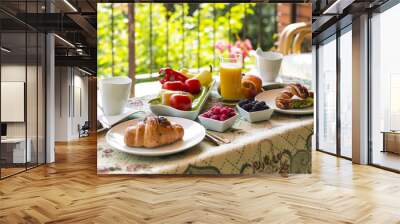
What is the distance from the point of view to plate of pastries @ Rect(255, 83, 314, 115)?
4.82 m

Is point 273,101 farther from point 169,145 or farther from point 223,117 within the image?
point 169,145

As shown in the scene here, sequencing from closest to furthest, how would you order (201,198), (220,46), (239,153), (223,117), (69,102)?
(201,198), (223,117), (239,153), (220,46), (69,102)

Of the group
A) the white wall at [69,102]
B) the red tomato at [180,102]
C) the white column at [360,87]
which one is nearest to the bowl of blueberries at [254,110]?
the red tomato at [180,102]

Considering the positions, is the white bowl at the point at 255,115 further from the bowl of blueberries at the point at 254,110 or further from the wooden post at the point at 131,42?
the wooden post at the point at 131,42

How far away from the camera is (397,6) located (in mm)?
5383

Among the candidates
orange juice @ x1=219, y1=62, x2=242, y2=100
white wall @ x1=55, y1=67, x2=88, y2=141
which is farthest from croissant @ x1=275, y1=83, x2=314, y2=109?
white wall @ x1=55, y1=67, x2=88, y2=141

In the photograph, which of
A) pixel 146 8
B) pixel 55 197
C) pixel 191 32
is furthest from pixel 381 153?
pixel 55 197

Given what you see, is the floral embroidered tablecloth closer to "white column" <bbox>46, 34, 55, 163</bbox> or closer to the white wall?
"white column" <bbox>46, 34, 55, 163</bbox>

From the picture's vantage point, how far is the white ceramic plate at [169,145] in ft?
15.1

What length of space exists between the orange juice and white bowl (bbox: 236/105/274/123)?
0.59ft

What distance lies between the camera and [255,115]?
4727mm

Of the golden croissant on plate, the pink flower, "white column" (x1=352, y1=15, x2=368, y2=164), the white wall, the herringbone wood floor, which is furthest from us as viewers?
the white wall

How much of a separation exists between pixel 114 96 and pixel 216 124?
1.17 m

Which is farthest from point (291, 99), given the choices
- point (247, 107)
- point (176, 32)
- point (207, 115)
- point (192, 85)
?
point (176, 32)
